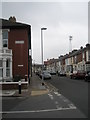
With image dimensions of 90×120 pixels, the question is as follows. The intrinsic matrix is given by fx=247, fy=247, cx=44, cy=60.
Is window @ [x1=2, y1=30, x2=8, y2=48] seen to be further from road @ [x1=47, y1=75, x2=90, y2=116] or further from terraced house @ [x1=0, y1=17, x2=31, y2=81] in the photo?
road @ [x1=47, y1=75, x2=90, y2=116]

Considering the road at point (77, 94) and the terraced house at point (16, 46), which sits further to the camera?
the terraced house at point (16, 46)

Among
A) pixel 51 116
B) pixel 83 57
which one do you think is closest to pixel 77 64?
pixel 83 57

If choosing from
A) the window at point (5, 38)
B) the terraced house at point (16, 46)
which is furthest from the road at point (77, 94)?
the window at point (5, 38)

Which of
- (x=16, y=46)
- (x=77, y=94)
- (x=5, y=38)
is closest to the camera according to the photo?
(x=77, y=94)

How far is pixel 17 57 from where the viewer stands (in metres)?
26.7

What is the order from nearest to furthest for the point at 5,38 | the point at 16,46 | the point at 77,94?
the point at 77,94
the point at 16,46
the point at 5,38

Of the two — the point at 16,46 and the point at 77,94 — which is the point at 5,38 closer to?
the point at 16,46

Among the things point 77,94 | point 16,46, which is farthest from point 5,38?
point 77,94

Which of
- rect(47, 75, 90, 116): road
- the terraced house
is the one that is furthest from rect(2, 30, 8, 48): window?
rect(47, 75, 90, 116): road

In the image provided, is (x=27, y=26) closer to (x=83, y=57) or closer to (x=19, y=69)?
(x=19, y=69)

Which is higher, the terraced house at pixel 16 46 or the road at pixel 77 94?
the terraced house at pixel 16 46

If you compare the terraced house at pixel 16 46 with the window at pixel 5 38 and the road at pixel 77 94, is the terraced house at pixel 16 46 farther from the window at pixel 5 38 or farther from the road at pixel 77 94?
the road at pixel 77 94

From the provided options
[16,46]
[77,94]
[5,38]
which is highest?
[5,38]

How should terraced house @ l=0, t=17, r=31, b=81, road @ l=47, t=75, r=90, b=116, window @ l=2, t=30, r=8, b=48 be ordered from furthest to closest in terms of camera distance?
window @ l=2, t=30, r=8, b=48 < terraced house @ l=0, t=17, r=31, b=81 < road @ l=47, t=75, r=90, b=116
